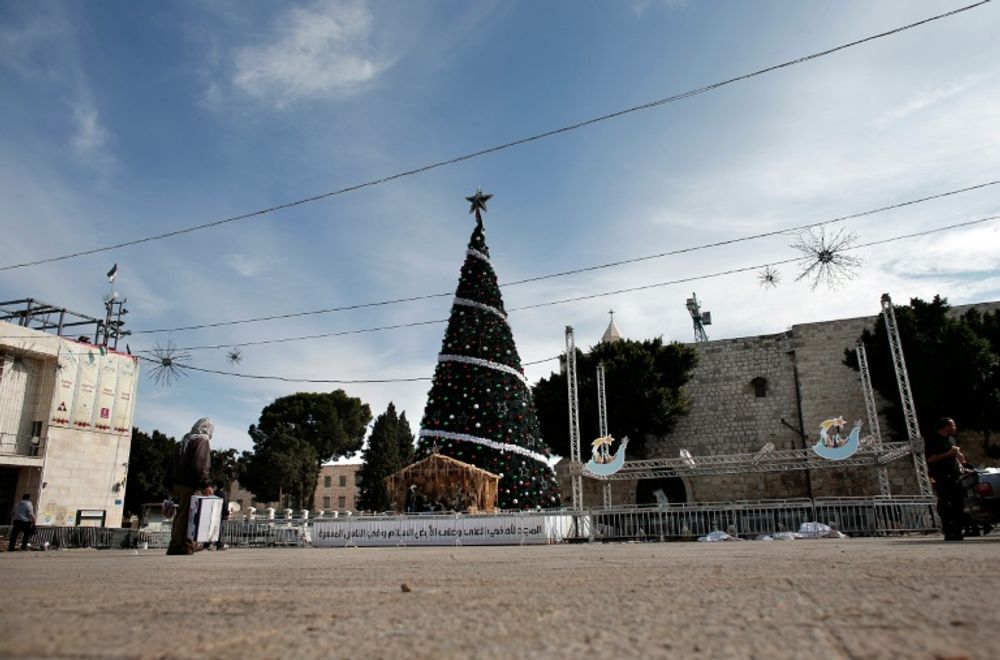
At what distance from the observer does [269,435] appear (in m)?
46.4

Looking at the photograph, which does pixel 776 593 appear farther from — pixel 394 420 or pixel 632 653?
pixel 394 420

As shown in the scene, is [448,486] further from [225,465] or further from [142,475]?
[225,465]

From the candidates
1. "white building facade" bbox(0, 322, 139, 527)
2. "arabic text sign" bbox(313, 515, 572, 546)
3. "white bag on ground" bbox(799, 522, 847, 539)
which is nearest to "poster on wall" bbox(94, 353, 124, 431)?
"white building facade" bbox(0, 322, 139, 527)

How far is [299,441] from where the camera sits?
43.4 metres

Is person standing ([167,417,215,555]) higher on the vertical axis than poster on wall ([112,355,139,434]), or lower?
lower

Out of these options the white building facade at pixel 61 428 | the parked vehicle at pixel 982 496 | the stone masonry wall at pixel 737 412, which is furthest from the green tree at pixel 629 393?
the parked vehicle at pixel 982 496

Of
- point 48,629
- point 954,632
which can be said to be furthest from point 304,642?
point 954,632

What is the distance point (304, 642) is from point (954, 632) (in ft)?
5.47

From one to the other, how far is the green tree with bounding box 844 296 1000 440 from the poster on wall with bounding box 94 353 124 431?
2819cm

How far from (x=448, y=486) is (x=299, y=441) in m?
29.5

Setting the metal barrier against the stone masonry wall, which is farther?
the stone masonry wall

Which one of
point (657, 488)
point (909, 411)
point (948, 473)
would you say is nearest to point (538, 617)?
point (948, 473)

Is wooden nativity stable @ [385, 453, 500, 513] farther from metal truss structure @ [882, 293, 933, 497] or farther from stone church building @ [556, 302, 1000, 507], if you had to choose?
stone church building @ [556, 302, 1000, 507]

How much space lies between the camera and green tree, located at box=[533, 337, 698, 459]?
25.3 metres
